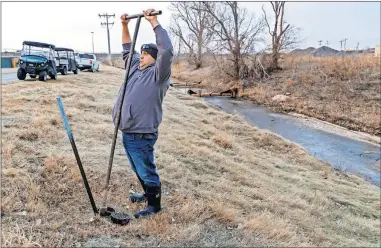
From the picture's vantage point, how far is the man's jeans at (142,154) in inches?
132

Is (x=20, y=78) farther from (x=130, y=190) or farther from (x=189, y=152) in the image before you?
(x=130, y=190)

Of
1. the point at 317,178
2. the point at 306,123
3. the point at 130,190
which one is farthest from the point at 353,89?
the point at 130,190

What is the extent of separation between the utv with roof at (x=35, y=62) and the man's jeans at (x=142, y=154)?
12.8 m

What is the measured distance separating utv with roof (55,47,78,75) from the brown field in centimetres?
1208

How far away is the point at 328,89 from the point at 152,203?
22080mm

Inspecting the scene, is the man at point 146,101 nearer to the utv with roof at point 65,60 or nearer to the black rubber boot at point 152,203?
the black rubber boot at point 152,203

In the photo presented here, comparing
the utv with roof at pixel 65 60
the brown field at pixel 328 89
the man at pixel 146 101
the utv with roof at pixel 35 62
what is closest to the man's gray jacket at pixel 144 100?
the man at pixel 146 101

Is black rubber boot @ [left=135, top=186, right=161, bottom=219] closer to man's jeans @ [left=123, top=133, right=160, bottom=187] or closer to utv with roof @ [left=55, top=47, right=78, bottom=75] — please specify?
man's jeans @ [left=123, top=133, right=160, bottom=187]

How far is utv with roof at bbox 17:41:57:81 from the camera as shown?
1484 centimetres

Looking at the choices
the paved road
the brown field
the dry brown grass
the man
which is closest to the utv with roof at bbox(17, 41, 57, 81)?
the paved road

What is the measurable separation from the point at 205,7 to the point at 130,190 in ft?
100

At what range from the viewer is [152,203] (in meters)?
3.58

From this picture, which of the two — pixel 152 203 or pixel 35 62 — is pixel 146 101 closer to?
pixel 152 203

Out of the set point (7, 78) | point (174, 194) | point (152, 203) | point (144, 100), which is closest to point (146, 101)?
point (144, 100)
